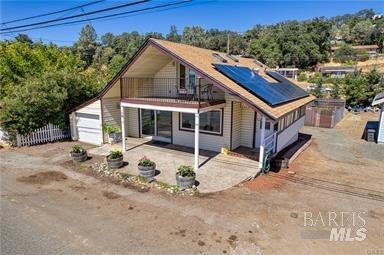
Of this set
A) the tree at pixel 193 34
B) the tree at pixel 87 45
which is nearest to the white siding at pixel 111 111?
the tree at pixel 87 45

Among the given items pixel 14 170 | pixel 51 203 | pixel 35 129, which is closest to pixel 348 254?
A: pixel 51 203

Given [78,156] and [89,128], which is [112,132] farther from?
[78,156]

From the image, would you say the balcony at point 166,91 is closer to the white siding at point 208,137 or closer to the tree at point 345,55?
the white siding at point 208,137

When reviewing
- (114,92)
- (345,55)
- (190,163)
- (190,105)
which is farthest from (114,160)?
(345,55)

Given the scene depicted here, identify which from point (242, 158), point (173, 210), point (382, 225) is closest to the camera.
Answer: point (382, 225)

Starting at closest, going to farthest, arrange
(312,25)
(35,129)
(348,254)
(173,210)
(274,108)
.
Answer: (348,254) < (173,210) < (274,108) < (35,129) < (312,25)

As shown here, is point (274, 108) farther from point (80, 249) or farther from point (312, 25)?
point (312, 25)

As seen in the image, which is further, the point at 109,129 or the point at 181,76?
the point at 109,129
